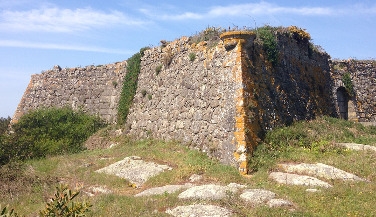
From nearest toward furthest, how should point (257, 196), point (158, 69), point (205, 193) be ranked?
point (257, 196) → point (205, 193) → point (158, 69)

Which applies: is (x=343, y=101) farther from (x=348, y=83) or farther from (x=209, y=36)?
(x=209, y=36)

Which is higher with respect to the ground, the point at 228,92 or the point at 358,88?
the point at 358,88

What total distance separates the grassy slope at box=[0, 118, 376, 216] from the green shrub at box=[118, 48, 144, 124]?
8.32 ft

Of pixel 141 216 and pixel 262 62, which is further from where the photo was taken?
pixel 262 62

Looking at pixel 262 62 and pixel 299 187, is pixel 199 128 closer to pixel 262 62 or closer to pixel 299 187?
pixel 262 62

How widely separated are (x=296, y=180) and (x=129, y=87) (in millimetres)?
13175

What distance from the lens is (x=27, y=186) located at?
39.3ft

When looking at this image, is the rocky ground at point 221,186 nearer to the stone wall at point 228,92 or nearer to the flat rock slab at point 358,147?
the flat rock slab at point 358,147

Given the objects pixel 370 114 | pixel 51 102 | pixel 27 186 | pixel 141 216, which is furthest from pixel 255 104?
pixel 51 102

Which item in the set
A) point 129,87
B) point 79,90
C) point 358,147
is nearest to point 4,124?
point 79,90

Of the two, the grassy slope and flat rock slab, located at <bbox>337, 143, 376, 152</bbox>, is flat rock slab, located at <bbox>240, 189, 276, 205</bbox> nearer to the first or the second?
the grassy slope

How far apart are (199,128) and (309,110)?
5729mm

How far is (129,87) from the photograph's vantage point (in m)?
21.3

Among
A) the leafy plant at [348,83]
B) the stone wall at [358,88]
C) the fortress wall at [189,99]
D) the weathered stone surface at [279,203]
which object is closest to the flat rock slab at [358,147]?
the fortress wall at [189,99]
